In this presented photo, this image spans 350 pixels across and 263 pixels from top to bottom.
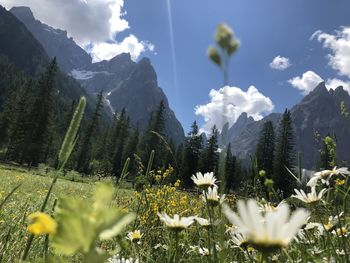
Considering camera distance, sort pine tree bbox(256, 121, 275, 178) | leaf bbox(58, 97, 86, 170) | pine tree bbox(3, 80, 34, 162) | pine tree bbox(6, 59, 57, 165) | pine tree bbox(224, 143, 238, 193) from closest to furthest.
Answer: leaf bbox(58, 97, 86, 170)
pine tree bbox(224, 143, 238, 193)
pine tree bbox(6, 59, 57, 165)
pine tree bbox(3, 80, 34, 162)
pine tree bbox(256, 121, 275, 178)

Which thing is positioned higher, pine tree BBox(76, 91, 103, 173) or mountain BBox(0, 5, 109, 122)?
mountain BBox(0, 5, 109, 122)

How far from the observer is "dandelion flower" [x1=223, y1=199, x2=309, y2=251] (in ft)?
1.43

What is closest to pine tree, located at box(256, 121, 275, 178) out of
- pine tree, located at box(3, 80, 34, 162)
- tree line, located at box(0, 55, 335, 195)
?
tree line, located at box(0, 55, 335, 195)

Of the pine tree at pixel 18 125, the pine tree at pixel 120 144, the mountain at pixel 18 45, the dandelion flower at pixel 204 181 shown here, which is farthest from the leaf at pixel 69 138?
the mountain at pixel 18 45

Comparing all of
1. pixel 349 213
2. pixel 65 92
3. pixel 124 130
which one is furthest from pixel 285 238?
pixel 65 92

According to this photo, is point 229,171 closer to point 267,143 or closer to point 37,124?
point 37,124

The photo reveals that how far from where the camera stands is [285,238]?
465 mm

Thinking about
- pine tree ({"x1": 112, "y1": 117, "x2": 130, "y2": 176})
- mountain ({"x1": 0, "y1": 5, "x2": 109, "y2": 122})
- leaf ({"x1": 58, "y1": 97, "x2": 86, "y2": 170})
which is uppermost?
mountain ({"x1": 0, "y1": 5, "x2": 109, "y2": 122})

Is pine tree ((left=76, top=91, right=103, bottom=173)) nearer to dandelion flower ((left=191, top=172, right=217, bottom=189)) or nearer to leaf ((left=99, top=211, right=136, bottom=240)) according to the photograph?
dandelion flower ((left=191, top=172, right=217, bottom=189))

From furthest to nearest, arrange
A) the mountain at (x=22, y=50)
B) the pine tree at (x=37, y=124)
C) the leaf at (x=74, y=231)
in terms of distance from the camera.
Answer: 1. the mountain at (x=22, y=50)
2. the pine tree at (x=37, y=124)
3. the leaf at (x=74, y=231)

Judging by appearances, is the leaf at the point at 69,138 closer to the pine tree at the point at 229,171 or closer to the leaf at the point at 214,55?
the leaf at the point at 214,55

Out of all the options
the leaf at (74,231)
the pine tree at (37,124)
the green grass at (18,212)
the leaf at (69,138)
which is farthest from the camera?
the pine tree at (37,124)

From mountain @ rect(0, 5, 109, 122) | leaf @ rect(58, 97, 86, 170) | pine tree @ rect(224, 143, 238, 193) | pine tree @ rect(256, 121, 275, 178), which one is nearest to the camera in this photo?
leaf @ rect(58, 97, 86, 170)

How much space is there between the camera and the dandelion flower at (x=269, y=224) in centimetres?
44
